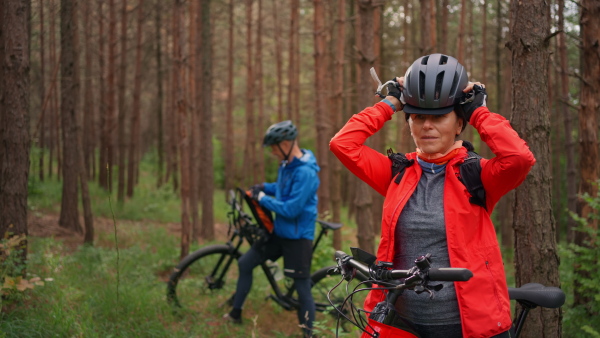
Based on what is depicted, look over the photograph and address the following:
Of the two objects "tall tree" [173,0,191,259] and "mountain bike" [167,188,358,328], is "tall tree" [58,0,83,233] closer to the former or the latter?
"tall tree" [173,0,191,259]

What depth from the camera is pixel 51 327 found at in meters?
4.92

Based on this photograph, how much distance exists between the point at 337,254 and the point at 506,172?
3.10ft

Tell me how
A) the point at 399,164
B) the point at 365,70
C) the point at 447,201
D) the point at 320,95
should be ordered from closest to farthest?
1. the point at 447,201
2. the point at 399,164
3. the point at 365,70
4. the point at 320,95

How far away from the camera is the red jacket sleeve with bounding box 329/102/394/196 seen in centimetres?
303

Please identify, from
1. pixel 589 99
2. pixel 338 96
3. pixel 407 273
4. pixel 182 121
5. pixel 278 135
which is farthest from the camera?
pixel 338 96

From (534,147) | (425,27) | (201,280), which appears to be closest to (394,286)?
(534,147)

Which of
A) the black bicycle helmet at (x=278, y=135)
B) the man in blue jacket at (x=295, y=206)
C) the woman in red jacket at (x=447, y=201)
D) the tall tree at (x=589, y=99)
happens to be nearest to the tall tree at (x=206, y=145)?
the man in blue jacket at (x=295, y=206)

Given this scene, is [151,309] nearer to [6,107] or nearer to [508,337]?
[6,107]

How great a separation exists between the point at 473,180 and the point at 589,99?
16.0 feet

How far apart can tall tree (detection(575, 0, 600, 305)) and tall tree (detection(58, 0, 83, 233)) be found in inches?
330

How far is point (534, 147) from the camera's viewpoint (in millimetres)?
4047

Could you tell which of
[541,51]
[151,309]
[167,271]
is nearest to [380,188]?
[541,51]

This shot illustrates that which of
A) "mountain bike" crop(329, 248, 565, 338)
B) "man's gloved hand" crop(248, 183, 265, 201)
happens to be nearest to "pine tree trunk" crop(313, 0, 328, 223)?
"man's gloved hand" crop(248, 183, 265, 201)

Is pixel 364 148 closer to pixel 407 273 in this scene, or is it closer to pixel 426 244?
pixel 426 244
